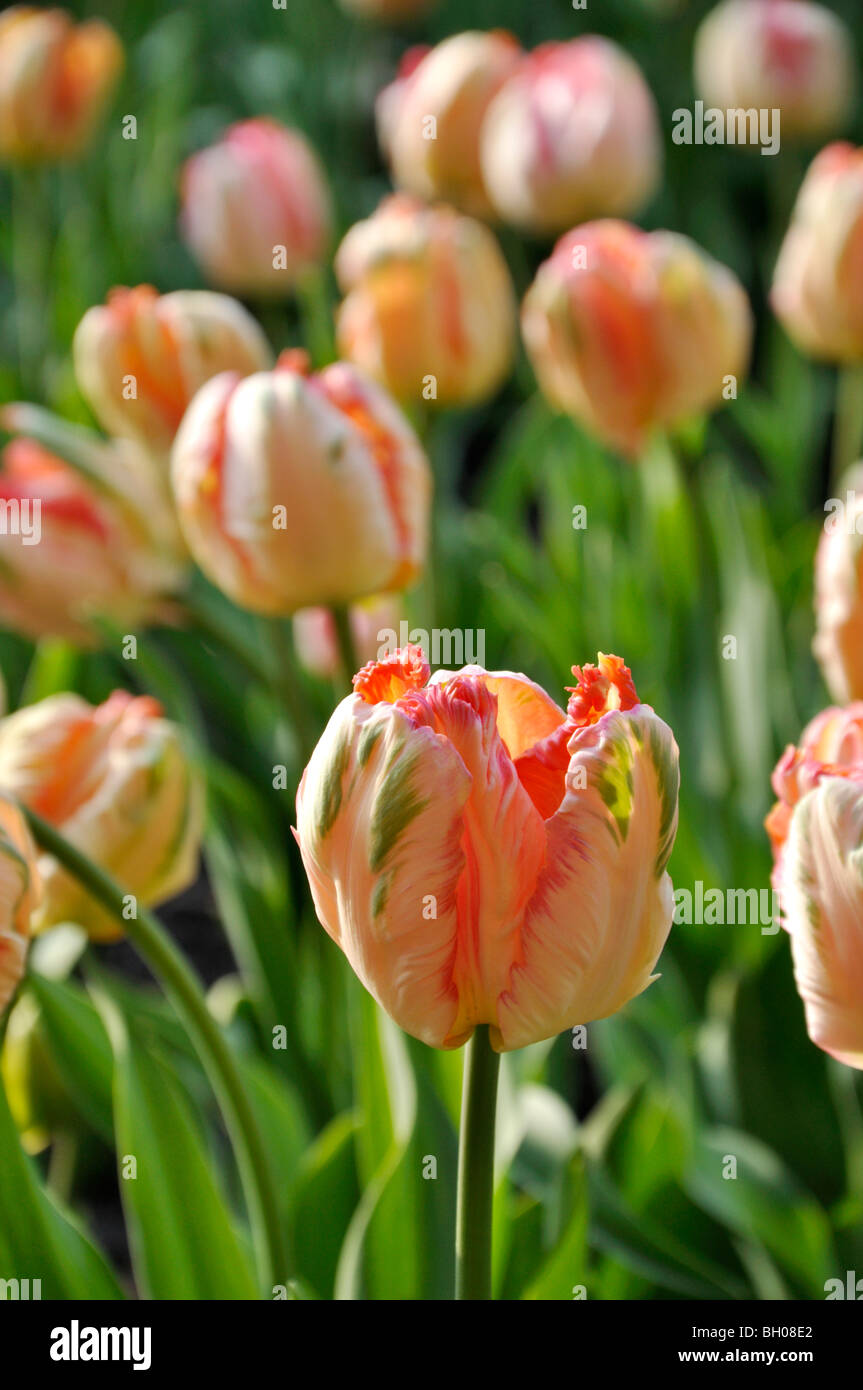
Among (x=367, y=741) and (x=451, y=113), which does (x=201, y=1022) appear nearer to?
(x=367, y=741)

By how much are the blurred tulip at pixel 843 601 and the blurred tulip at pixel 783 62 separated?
132cm

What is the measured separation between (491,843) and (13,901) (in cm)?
20

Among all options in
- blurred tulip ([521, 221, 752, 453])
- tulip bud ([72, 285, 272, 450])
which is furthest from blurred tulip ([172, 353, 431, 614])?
blurred tulip ([521, 221, 752, 453])

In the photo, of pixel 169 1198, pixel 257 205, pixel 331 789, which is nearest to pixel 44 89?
pixel 257 205

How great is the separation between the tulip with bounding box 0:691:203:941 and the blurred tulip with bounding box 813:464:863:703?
1.10ft

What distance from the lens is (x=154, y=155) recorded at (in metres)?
2.61

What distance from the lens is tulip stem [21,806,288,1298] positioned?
623 millimetres

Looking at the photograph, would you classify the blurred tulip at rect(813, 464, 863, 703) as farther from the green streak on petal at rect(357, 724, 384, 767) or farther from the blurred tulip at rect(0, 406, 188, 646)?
the blurred tulip at rect(0, 406, 188, 646)

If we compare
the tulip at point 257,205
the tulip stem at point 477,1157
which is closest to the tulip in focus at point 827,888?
the tulip stem at point 477,1157

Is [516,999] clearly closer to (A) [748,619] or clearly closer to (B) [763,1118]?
(B) [763,1118]

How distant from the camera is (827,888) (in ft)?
1.59

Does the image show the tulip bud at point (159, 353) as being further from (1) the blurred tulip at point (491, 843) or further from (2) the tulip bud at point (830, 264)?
(1) the blurred tulip at point (491, 843)

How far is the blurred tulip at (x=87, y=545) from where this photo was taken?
3.59 feet

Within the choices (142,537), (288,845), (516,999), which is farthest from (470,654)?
(516,999)
